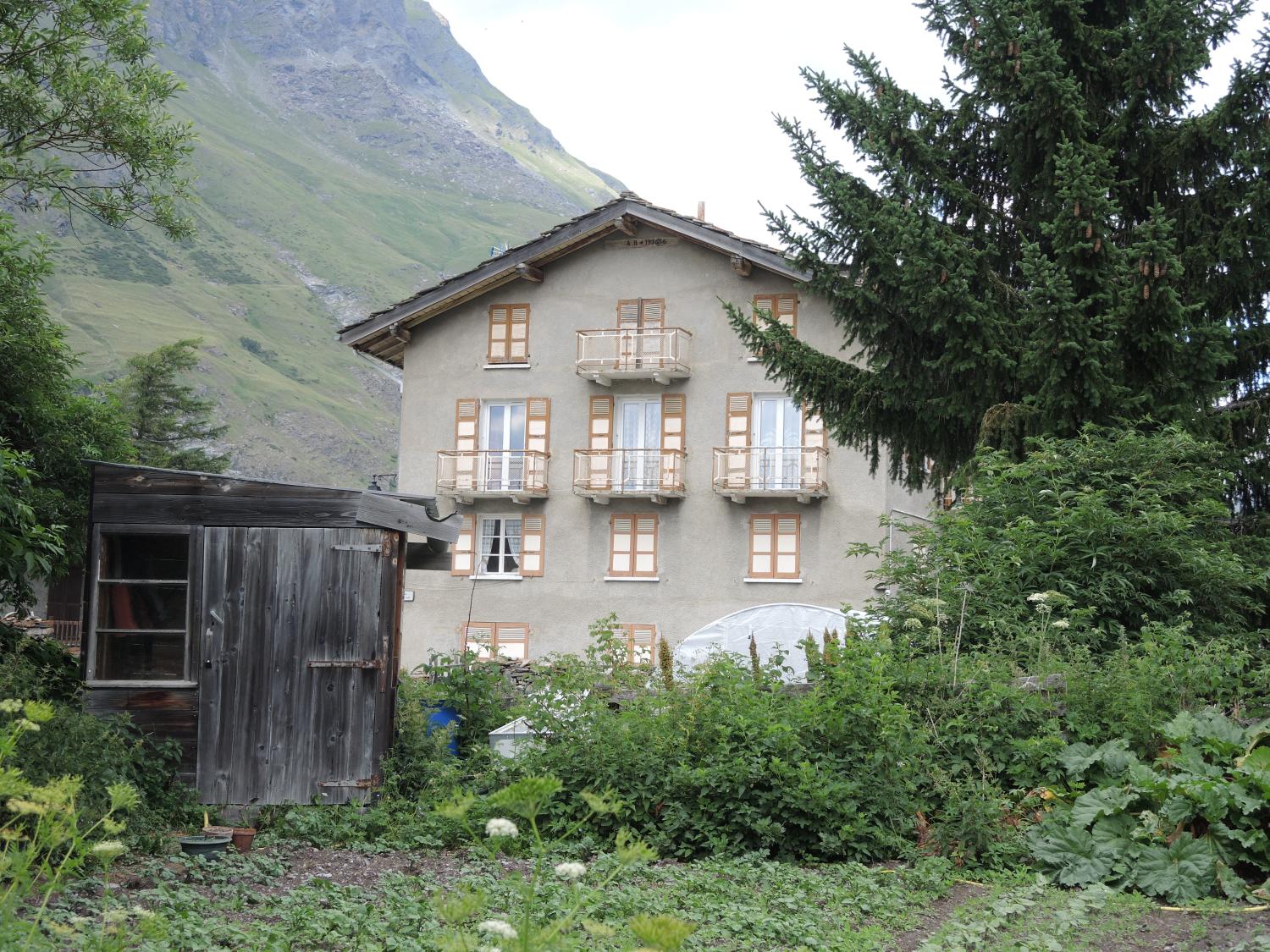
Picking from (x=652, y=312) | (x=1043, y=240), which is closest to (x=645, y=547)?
(x=652, y=312)

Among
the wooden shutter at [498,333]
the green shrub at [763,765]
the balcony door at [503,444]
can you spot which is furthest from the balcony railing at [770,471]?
the green shrub at [763,765]

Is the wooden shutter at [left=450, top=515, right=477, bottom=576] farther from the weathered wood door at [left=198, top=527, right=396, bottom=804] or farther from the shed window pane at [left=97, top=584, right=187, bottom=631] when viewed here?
the weathered wood door at [left=198, top=527, right=396, bottom=804]

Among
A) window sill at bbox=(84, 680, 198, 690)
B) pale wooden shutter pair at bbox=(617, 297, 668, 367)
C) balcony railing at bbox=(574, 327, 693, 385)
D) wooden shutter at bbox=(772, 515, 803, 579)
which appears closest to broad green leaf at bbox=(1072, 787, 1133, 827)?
window sill at bbox=(84, 680, 198, 690)

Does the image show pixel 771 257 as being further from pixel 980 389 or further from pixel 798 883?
pixel 798 883

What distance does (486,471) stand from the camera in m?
32.8

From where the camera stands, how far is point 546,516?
32.7 m

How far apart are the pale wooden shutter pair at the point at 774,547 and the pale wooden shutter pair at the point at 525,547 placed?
17.9 ft

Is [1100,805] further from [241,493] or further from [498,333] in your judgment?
[498,333]

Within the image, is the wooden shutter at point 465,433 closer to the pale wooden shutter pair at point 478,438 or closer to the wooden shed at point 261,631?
the pale wooden shutter pair at point 478,438

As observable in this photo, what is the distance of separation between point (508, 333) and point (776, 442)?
756cm

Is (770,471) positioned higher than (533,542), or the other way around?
(770,471)


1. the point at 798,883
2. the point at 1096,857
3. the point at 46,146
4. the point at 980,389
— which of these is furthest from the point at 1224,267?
the point at 46,146

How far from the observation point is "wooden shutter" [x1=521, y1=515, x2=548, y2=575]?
3250cm

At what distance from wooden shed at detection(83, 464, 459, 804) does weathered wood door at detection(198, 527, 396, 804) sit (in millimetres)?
10
